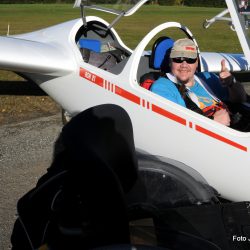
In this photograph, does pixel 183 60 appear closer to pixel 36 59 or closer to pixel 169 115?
pixel 169 115

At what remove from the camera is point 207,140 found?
397cm

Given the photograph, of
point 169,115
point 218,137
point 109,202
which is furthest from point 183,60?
point 109,202

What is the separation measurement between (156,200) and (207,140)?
52.1 inches

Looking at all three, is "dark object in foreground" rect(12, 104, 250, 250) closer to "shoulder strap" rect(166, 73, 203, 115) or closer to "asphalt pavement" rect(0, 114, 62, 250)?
"shoulder strap" rect(166, 73, 203, 115)

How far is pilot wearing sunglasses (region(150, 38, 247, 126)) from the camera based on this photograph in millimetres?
4301

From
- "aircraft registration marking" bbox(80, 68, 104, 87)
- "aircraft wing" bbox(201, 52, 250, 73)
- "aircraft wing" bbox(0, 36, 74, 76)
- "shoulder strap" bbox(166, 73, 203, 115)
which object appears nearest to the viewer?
"shoulder strap" bbox(166, 73, 203, 115)

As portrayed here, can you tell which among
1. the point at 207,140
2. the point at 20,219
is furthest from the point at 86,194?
the point at 207,140

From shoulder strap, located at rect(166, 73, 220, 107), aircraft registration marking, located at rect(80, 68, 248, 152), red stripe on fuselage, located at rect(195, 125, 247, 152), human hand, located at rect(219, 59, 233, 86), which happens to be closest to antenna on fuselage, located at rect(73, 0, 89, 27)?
aircraft registration marking, located at rect(80, 68, 248, 152)

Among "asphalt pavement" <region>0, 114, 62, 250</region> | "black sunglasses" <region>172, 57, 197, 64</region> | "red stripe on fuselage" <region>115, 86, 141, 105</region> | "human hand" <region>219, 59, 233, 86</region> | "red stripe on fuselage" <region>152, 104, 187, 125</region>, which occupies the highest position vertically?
"black sunglasses" <region>172, 57, 197, 64</region>

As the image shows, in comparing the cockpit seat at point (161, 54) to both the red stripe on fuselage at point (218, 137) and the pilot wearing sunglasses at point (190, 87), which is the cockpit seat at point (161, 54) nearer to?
the pilot wearing sunglasses at point (190, 87)

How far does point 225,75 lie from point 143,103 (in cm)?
84

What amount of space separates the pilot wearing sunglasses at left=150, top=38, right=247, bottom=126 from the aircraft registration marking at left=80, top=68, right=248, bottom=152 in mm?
140

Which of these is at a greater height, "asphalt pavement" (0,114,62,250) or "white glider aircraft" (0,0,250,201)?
"white glider aircraft" (0,0,250,201)

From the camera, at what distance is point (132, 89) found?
4.46m
